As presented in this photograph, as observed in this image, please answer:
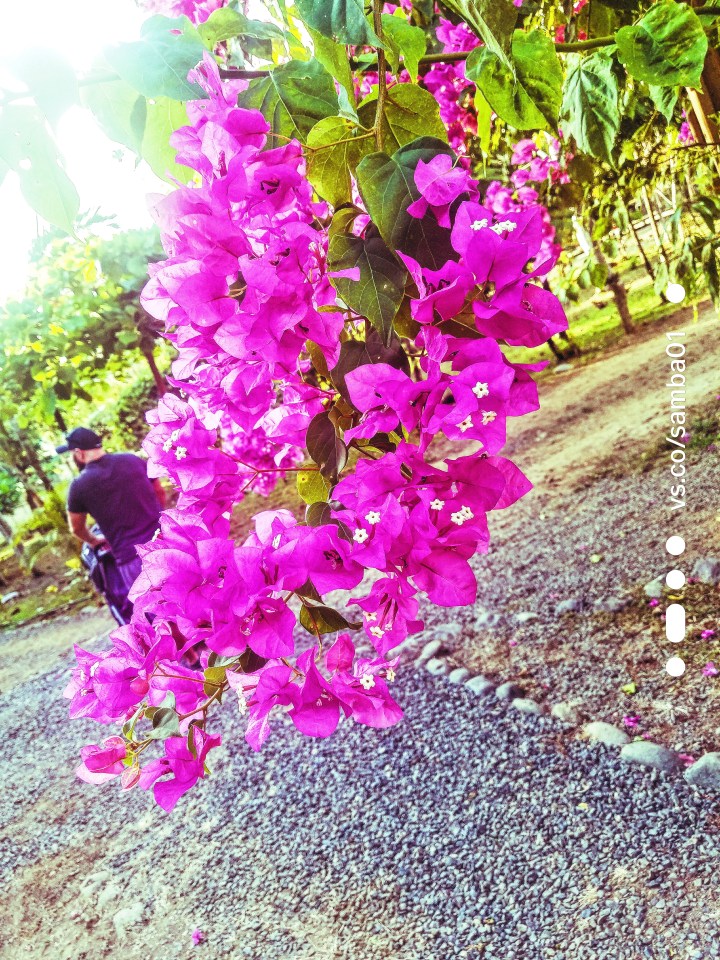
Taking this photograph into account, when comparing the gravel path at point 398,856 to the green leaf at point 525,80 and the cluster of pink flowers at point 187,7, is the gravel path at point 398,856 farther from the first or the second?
the cluster of pink flowers at point 187,7

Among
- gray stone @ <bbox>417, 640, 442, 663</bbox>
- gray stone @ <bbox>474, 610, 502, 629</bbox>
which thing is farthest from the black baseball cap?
gray stone @ <bbox>474, 610, 502, 629</bbox>

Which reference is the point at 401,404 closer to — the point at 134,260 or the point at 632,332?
the point at 134,260

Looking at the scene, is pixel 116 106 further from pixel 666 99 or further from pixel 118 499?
pixel 118 499

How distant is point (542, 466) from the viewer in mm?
4371

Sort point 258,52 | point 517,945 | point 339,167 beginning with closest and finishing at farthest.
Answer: point 339,167, point 258,52, point 517,945

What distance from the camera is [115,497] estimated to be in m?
3.19

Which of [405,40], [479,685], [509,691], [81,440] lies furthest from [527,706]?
[81,440]

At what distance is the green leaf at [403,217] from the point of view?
382 mm

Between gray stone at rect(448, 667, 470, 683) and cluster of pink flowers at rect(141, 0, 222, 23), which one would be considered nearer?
cluster of pink flowers at rect(141, 0, 222, 23)

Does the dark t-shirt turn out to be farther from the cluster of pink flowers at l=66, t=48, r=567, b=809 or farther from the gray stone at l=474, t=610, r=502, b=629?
the cluster of pink flowers at l=66, t=48, r=567, b=809

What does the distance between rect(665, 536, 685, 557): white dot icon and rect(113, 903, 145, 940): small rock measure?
2077 mm

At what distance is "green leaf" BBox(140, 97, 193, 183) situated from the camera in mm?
515

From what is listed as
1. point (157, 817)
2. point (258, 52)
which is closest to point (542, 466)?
point (157, 817)

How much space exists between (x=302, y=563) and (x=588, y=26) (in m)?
0.85
